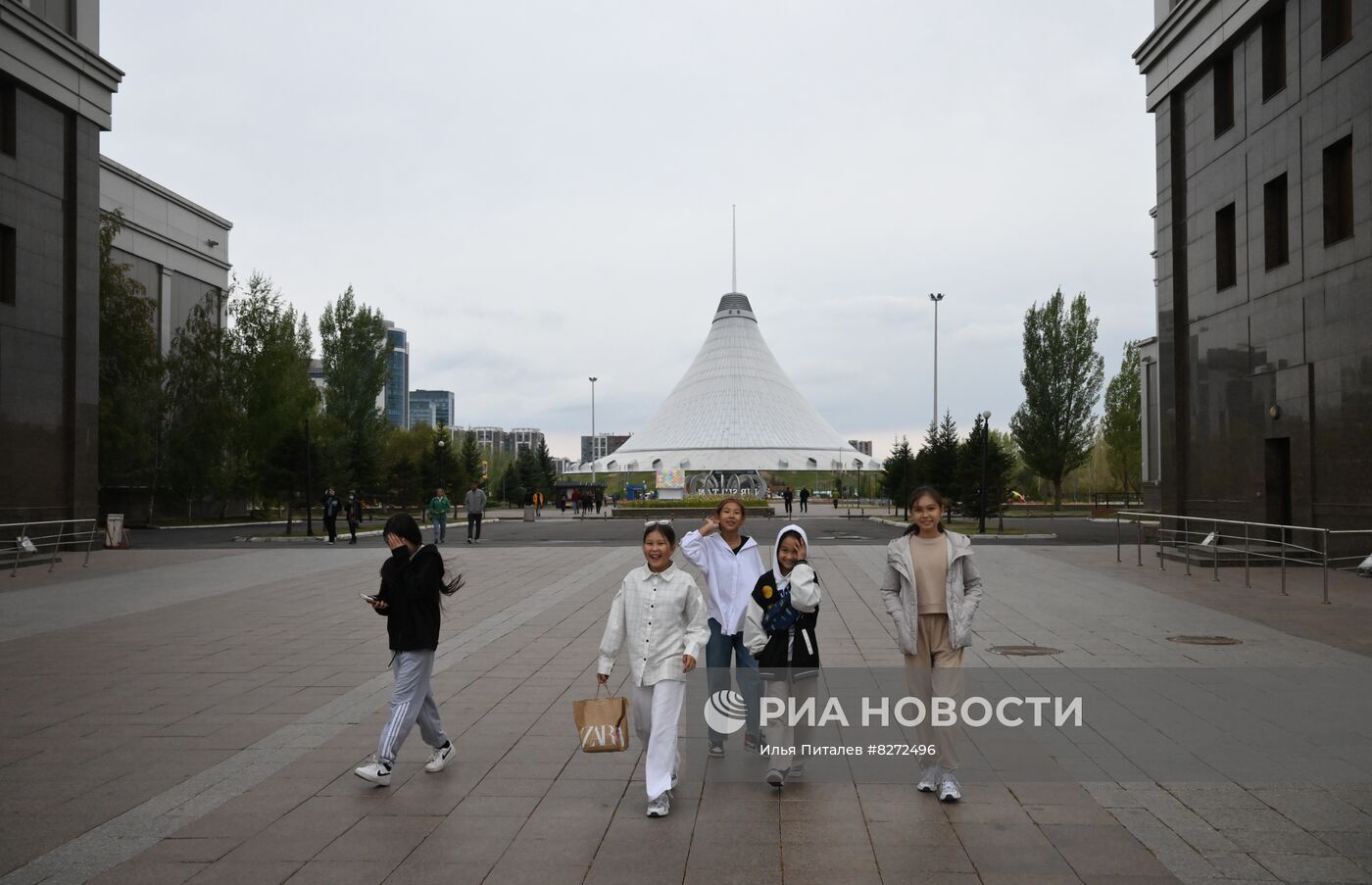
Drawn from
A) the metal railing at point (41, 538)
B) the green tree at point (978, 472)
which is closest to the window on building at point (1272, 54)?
the green tree at point (978, 472)

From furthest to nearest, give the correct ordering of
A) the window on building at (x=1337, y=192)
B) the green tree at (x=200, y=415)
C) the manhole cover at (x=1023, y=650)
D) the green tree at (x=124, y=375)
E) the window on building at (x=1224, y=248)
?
the green tree at (x=200, y=415), the green tree at (x=124, y=375), the window on building at (x=1224, y=248), the window on building at (x=1337, y=192), the manhole cover at (x=1023, y=650)

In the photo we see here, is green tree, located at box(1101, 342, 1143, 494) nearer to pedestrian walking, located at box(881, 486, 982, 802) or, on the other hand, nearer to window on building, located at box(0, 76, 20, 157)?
window on building, located at box(0, 76, 20, 157)

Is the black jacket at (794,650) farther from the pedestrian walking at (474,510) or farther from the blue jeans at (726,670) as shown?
the pedestrian walking at (474,510)

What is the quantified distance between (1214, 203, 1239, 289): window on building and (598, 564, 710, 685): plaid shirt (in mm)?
16786

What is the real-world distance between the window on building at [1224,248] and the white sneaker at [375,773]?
698 inches

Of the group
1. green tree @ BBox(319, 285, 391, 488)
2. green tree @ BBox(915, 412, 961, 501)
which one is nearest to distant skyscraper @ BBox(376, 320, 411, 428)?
green tree @ BBox(319, 285, 391, 488)

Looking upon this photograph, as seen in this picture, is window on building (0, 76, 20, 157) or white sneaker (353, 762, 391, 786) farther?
window on building (0, 76, 20, 157)

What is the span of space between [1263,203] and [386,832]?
17.3m

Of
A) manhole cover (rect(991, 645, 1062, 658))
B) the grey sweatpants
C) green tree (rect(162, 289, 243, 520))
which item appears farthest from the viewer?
green tree (rect(162, 289, 243, 520))

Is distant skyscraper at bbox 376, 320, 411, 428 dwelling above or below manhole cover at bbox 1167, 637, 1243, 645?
above

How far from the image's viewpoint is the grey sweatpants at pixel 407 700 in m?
5.16

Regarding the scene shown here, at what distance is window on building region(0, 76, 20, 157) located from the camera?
19141 mm

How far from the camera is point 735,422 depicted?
9225 cm

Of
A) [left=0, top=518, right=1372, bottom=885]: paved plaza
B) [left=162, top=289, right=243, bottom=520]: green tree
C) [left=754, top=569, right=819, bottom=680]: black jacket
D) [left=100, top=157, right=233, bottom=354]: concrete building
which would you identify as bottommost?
[left=0, top=518, right=1372, bottom=885]: paved plaza
